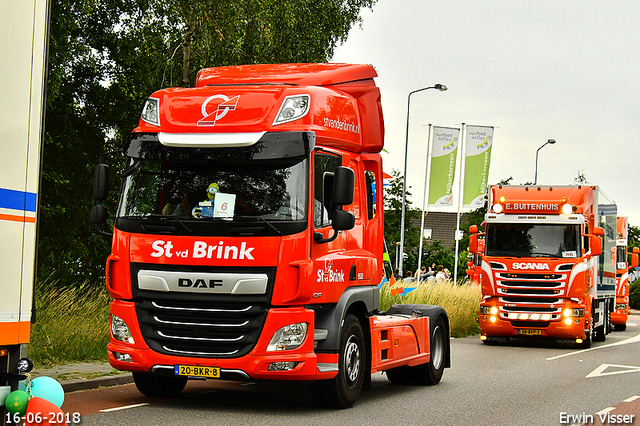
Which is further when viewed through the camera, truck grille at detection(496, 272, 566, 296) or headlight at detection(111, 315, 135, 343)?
truck grille at detection(496, 272, 566, 296)

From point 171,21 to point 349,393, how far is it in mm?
13448

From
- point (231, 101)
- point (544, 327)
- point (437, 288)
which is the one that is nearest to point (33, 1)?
point (231, 101)

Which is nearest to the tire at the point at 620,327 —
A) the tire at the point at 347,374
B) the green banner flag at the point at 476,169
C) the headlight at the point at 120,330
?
the green banner flag at the point at 476,169

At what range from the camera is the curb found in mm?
10352

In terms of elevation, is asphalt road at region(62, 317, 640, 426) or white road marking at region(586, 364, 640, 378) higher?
asphalt road at region(62, 317, 640, 426)

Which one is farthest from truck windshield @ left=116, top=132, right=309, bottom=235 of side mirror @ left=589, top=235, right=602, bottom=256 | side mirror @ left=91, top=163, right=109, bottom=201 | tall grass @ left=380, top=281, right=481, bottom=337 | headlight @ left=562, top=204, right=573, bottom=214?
tall grass @ left=380, top=281, right=481, bottom=337

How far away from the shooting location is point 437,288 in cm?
2470

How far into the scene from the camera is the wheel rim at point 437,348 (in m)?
12.5

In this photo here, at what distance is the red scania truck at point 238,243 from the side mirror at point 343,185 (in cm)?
1

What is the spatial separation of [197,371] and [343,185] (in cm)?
243

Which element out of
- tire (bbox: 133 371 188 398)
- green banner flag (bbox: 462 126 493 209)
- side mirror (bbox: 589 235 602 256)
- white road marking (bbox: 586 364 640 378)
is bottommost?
white road marking (bbox: 586 364 640 378)

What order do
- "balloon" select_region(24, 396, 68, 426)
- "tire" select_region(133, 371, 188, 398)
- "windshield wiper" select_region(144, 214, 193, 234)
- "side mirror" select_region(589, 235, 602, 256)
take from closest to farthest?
"balloon" select_region(24, 396, 68, 426) → "windshield wiper" select_region(144, 214, 193, 234) → "tire" select_region(133, 371, 188, 398) → "side mirror" select_region(589, 235, 602, 256)

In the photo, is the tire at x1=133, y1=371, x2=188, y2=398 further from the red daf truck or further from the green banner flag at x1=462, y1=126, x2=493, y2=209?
the green banner flag at x1=462, y1=126, x2=493, y2=209

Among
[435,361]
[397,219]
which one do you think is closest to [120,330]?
[435,361]
